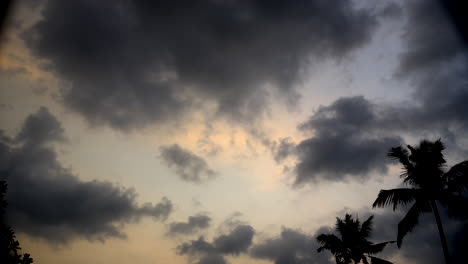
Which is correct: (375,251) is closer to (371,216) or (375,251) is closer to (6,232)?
(371,216)

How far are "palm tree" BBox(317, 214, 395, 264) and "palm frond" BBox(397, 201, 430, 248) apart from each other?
11.2 metres

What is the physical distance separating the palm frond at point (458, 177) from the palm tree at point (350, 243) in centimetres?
1326

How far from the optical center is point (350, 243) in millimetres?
27688

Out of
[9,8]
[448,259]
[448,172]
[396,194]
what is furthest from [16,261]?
[448,172]

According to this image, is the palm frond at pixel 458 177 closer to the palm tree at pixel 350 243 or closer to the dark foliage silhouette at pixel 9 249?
the palm tree at pixel 350 243

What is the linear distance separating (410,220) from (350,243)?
40.1 ft

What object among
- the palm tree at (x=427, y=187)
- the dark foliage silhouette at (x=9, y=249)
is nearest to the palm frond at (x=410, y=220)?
the palm tree at (x=427, y=187)

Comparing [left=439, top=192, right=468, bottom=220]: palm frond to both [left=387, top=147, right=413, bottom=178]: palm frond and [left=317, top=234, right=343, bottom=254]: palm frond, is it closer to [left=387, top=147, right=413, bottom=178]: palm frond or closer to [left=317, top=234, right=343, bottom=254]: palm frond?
[left=387, top=147, right=413, bottom=178]: palm frond

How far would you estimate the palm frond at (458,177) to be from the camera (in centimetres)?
1541

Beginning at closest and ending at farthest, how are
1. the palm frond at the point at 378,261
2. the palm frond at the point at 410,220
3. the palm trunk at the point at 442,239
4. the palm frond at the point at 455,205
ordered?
the palm trunk at the point at 442,239, the palm frond at the point at 455,205, the palm frond at the point at 410,220, the palm frond at the point at 378,261

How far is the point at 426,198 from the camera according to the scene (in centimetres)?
1636

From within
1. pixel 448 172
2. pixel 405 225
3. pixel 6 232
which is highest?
pixel 448 172

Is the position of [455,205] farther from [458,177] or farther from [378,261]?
[378,261]

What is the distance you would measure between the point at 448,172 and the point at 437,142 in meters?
1.92
